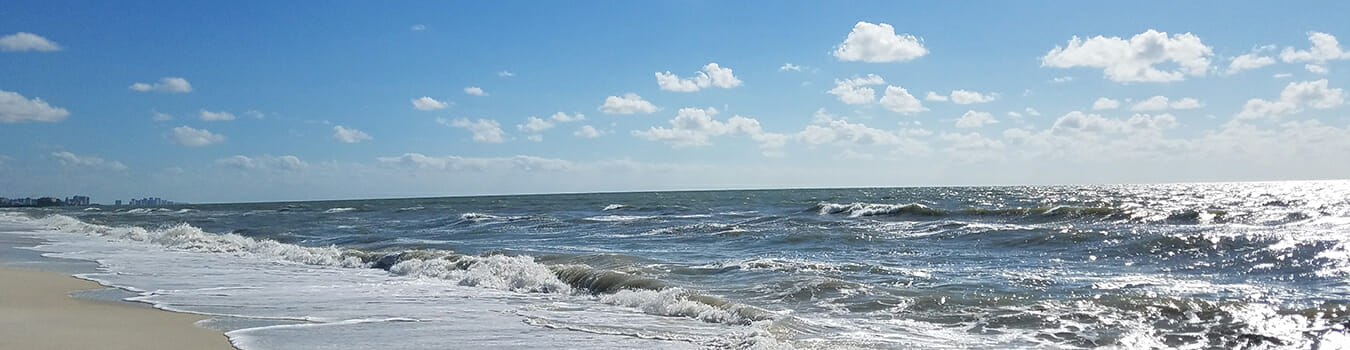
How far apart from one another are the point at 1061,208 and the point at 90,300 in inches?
1175

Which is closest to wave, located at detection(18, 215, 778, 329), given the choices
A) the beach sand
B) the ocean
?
the ocean

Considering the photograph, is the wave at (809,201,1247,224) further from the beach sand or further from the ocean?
the beach sand

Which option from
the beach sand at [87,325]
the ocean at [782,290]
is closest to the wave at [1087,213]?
the ocean at [782,290]

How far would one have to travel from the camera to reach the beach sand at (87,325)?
6.99 m

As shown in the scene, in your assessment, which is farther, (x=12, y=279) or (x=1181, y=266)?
(x=1181, y=266)

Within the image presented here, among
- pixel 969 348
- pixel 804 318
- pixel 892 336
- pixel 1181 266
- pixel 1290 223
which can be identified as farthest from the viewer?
pixel 1290 223

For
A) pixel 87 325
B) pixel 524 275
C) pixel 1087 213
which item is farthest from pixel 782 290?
pixel 1087 213

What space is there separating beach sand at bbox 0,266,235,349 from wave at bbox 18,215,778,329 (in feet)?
15.0

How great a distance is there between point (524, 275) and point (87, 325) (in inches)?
235

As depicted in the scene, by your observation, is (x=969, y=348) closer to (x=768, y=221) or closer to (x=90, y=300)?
(x=90, y=300)

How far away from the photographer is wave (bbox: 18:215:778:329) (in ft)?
31.2

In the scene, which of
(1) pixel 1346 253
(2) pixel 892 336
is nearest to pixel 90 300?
(2) pixel 892 336

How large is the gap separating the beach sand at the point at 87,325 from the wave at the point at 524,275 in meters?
4.56

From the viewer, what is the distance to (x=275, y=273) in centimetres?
1454
